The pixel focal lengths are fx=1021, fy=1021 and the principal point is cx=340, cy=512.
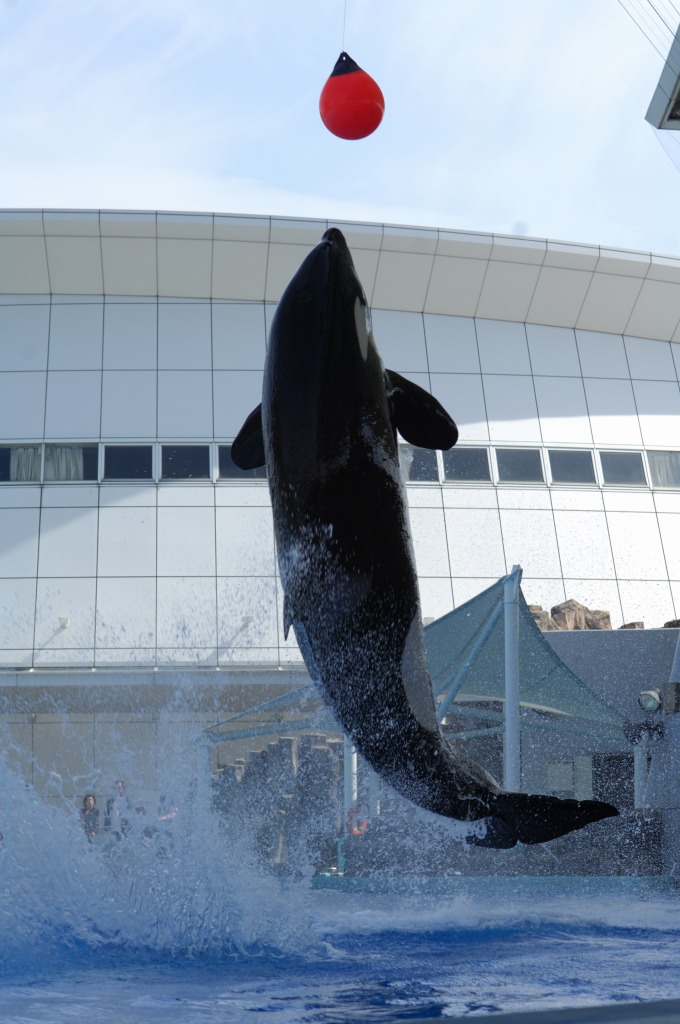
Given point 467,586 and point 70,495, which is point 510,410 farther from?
point 70,495

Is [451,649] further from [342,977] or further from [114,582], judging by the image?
[114,582]

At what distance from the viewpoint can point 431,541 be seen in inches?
855

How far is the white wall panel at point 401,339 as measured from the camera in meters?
23.1

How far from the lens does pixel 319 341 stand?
436 cm

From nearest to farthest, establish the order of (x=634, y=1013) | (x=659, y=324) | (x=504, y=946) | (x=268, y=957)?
1. (x=634, y=1013)
2. (x=268, y=957)
3. (x=504, y=946)
4. (x=659, y=324)

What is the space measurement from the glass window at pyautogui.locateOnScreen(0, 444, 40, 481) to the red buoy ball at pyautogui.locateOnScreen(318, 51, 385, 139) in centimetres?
1299

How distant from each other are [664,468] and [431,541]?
5.85 meters

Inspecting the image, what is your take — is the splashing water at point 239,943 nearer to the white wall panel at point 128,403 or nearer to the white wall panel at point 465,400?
the white wall panel at point 128,403

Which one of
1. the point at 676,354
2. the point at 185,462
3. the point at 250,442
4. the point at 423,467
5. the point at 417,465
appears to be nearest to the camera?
the point at 250,442

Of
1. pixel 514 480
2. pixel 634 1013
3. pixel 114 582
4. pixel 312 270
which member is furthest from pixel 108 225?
pixel 634 1013

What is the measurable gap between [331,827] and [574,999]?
11265mm

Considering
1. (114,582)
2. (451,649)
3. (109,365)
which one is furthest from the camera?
(109,365)

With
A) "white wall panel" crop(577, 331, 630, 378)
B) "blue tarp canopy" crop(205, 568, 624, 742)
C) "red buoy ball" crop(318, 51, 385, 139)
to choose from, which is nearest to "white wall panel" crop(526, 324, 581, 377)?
"white wall panel" crop(577, 331, 630, 378)

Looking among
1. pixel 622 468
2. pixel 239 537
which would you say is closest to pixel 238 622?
pixel 239 537
